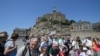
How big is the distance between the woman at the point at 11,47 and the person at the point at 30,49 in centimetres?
22

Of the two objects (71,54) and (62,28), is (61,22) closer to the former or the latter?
(62,28)

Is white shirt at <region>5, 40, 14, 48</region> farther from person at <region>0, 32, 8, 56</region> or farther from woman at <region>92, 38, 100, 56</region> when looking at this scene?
woman at <region>92, 38, 100, 56</region>

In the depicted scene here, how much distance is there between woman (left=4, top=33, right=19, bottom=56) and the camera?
9.48 m

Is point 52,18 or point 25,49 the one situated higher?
point 52,18

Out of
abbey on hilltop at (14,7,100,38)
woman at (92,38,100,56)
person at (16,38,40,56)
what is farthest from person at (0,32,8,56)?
abbey on hilltop at (14,7,100,38)

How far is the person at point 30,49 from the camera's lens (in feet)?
30.6

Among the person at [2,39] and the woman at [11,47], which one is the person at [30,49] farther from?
the person at [2,39]

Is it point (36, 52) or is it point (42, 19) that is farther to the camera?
point (42, 19)

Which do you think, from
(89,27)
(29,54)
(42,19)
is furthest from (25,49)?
(42,19)

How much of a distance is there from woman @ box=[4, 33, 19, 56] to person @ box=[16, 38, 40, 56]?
Answer: 224 millimetres

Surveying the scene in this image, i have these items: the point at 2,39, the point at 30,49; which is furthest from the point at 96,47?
the point at 2,39

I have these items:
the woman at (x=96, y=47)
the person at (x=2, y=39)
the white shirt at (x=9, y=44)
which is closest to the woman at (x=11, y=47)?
the white shirt at (x=9, y=44)

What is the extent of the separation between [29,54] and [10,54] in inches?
21.5

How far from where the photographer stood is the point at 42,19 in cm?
16238
